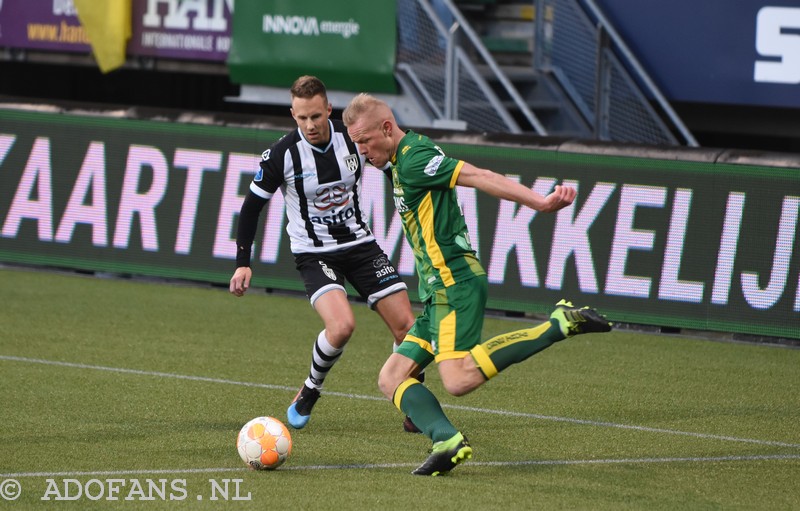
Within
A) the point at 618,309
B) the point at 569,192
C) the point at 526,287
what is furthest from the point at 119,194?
the point at 569,192

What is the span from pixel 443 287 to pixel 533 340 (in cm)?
55

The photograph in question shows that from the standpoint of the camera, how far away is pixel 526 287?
13.1 meters

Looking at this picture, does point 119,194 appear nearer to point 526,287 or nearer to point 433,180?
point 526,287

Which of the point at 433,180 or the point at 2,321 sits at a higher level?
the point at 433,180

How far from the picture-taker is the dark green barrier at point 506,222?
12.2 meters

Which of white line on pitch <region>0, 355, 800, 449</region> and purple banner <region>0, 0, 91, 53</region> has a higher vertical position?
purple banner <region>0, 0, 91, 53</region>

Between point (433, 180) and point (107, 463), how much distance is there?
2297 mm

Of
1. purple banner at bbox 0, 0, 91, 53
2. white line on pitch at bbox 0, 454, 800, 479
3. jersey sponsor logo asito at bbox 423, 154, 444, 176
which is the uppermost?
purple banner at bbox 0, 0, 91, 53

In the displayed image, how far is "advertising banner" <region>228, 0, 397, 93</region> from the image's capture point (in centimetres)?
1683

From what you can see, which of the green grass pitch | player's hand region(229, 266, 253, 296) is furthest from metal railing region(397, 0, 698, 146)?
player's hand region(229, 266, 253, 296)

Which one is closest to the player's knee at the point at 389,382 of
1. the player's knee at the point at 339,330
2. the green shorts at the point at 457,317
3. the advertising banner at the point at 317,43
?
the green shorts at the point at 457,317

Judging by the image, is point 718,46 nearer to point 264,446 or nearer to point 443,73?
point 443,73

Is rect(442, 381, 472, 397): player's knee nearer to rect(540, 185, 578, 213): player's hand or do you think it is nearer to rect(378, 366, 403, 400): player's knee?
rect(378, 366, 403, 400): player's knee

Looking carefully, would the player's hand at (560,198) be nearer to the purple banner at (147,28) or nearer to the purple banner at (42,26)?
the purple banner at (147,28)
